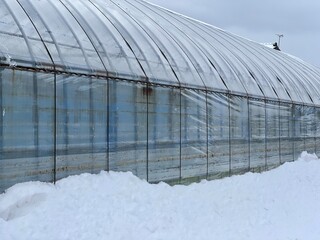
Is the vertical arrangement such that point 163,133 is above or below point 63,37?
below

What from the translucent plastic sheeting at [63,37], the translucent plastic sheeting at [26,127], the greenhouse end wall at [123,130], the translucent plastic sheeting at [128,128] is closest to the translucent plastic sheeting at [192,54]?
the greenhouse end wall at [123,130]

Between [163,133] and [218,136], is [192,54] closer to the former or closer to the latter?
[218,136]

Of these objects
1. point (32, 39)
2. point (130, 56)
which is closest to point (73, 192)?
point (32, 39)

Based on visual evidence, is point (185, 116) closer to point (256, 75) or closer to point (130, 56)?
point (130, 56)

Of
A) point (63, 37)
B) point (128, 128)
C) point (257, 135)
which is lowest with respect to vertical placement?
point (257, 135)

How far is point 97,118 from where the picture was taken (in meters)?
9.71

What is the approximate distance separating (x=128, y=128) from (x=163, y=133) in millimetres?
1328

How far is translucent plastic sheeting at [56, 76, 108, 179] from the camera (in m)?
8.91

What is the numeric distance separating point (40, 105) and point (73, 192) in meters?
1.81

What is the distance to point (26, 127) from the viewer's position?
8.19 meters

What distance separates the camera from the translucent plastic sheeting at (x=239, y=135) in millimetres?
14586

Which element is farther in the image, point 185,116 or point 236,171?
point 236,171

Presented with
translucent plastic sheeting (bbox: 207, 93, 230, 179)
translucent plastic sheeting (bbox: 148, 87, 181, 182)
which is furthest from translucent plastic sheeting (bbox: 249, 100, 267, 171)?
translucent plastic sheeting (bbox: 148, 87, 181, 182)

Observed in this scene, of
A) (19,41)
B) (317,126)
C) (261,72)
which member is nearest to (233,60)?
Answer: (261,72)
